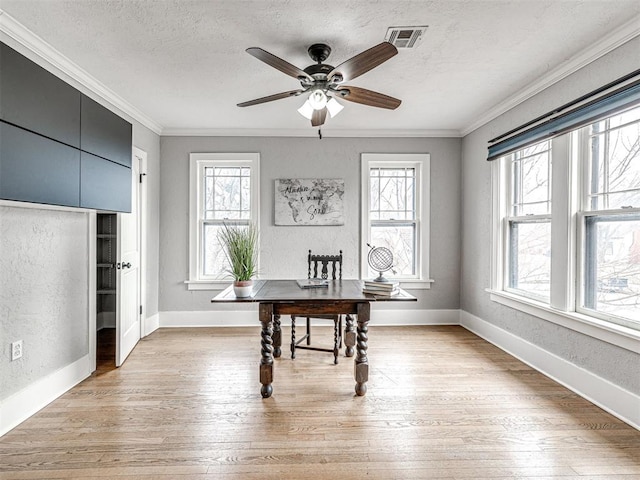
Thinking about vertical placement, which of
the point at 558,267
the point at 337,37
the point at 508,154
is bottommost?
the point at 558,267

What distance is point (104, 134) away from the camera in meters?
2.84

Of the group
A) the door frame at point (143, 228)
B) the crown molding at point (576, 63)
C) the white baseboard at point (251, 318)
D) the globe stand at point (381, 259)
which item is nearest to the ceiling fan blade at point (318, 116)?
the globe stand at point (381, 259)

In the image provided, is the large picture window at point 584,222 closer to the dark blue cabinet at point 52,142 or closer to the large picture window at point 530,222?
the large picture window at point 530,222

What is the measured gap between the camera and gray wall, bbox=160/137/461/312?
15.2 ft

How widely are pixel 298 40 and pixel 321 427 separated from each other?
2449 millimetres

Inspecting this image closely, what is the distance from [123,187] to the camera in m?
3.17

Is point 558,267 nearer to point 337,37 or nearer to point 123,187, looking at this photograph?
point 337,37

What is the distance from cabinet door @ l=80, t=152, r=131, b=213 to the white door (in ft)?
0.83

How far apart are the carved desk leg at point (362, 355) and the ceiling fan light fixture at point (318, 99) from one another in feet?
4.61

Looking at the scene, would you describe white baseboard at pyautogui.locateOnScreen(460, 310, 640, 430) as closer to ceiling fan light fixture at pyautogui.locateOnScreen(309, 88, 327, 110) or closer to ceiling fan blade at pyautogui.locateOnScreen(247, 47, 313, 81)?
ceiling fan light fixture at pyautogui.locateOnScreen(309, 88, 327, 110)

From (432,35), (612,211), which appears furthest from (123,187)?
(612,211)

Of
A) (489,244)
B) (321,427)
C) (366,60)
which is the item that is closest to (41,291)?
(321,427)

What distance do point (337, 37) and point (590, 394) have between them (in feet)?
9.80

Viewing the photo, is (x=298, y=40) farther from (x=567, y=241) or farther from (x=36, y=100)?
(x=567, y=241)
